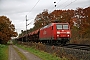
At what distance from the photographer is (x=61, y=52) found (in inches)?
728

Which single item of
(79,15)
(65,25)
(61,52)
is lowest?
(61,52)

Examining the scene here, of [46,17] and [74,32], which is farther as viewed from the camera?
[46,17]

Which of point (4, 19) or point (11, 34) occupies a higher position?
point (4, 19)

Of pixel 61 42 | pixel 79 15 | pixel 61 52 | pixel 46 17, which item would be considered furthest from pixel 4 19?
pixel 61 52

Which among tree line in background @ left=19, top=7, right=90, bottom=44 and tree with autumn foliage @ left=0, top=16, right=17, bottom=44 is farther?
tree with autumn foliage @ left=0, top=16, right=17, bottom=44

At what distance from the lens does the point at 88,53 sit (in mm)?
12680

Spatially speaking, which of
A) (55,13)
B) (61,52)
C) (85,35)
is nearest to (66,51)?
(61,52)

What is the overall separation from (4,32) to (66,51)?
55888 millimetres

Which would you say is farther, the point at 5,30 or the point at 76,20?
the point at 5,30

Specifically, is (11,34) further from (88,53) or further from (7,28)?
(88,53)

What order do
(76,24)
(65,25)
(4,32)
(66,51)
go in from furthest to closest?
(4,32)
(76,24)
(65,25)
(66,51)

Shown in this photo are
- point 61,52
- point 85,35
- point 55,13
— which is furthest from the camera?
point 55,13

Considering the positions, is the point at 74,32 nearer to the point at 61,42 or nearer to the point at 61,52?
the point at 61,42

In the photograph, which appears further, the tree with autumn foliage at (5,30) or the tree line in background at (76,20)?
the tree with autumn foliage at (5,30)
